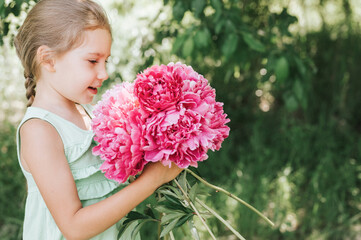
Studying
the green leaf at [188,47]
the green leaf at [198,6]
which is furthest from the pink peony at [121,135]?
the green leaf at [188,47]

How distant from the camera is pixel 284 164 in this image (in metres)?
3.57

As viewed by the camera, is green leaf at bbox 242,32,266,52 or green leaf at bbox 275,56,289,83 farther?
green leaf at bbox 275,56,289,83

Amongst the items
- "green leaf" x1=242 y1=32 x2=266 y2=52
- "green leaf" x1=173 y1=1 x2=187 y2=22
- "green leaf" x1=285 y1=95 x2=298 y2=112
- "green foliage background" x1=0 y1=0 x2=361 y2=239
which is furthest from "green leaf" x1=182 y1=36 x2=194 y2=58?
"green leaf" x1=285 y1=95 x2=298 y2=112

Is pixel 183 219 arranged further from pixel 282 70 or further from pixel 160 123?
pixel 282 70

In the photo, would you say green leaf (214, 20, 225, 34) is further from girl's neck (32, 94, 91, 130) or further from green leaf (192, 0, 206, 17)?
girl's neck (32, 94, 91, 130)

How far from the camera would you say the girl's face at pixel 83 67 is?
4.29 feet

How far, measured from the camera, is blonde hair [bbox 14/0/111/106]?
4.29 feet

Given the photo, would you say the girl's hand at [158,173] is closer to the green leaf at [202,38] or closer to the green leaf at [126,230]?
the green leaf at [126,230]

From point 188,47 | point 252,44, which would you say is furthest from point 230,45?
point 188,47

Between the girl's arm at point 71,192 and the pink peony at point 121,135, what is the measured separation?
0.27 feet

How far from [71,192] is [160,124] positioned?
1.24 feet

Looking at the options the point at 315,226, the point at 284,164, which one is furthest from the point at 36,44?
the point at 284,164

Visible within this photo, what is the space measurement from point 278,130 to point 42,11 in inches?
122

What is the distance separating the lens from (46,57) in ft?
4.40
